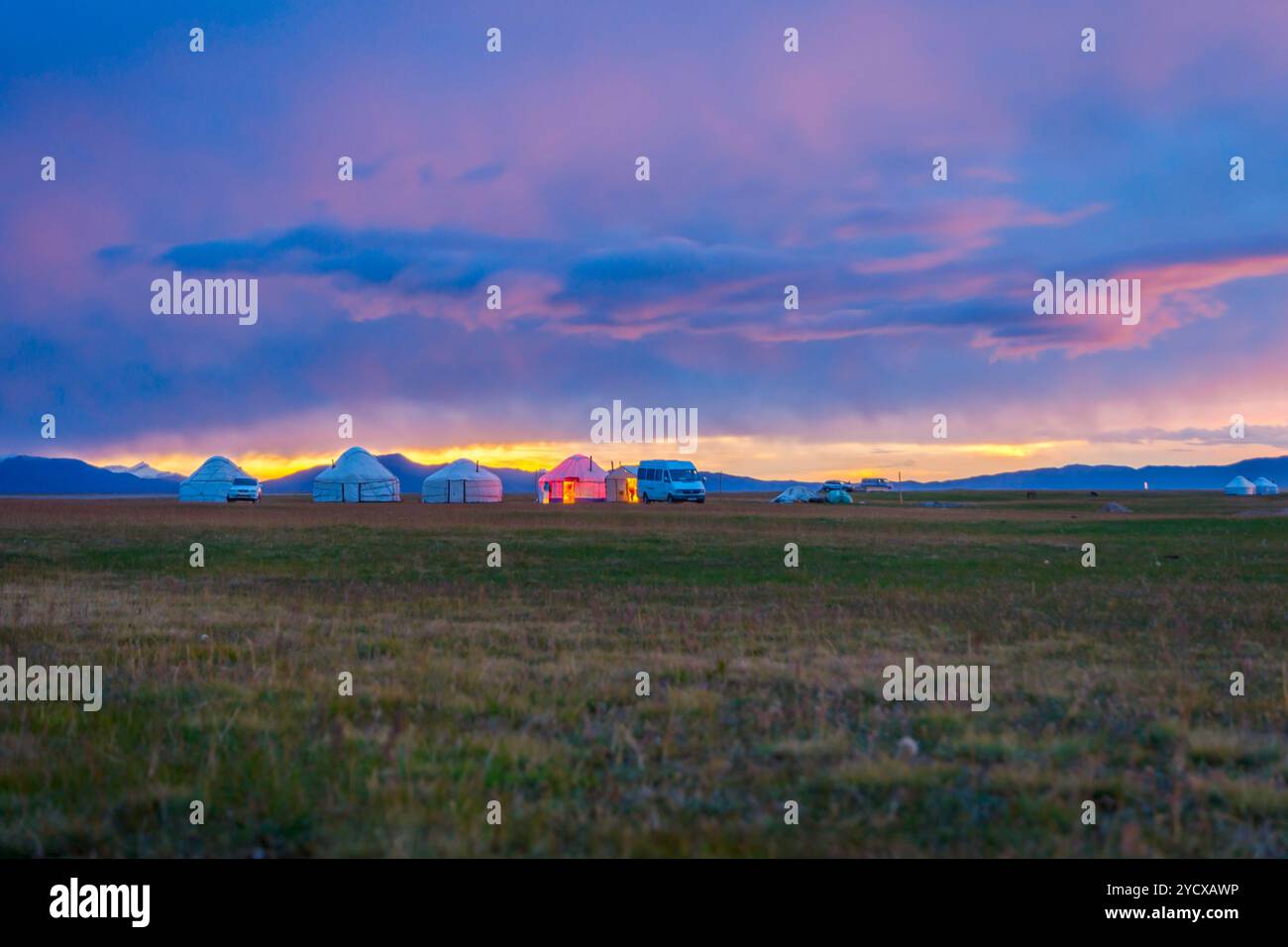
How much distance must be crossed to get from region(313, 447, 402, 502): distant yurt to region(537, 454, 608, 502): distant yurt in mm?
18186

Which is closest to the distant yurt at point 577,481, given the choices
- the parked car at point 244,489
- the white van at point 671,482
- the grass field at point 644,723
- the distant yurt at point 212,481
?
the white van at point 671,482

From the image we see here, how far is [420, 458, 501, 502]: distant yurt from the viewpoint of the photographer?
99688mm

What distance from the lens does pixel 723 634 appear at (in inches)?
545

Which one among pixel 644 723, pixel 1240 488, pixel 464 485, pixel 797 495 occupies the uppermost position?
pixel 464 485

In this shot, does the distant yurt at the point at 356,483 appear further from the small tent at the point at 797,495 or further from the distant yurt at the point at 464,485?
the small tent at the point at 797,495

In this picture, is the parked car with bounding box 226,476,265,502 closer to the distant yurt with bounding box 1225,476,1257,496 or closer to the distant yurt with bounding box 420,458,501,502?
the distant yurt with bounding box 420,458,501,502

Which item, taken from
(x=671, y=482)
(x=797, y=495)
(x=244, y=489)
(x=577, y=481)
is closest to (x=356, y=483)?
(x=244, y=489)

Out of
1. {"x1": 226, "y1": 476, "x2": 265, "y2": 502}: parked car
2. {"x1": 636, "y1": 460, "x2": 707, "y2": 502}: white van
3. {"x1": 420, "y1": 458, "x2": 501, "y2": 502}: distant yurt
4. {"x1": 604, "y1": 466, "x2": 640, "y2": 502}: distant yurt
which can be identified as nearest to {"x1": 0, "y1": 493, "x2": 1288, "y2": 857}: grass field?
{"x1": 636, "y1": 460, "x2": 707, "y2": 502}: white van

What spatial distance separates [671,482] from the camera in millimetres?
82438

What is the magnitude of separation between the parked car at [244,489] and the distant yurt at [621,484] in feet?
126

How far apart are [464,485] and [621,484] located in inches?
684

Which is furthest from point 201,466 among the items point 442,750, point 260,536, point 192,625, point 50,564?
point 442,750

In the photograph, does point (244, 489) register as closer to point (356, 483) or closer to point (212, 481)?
point (212, 481)
